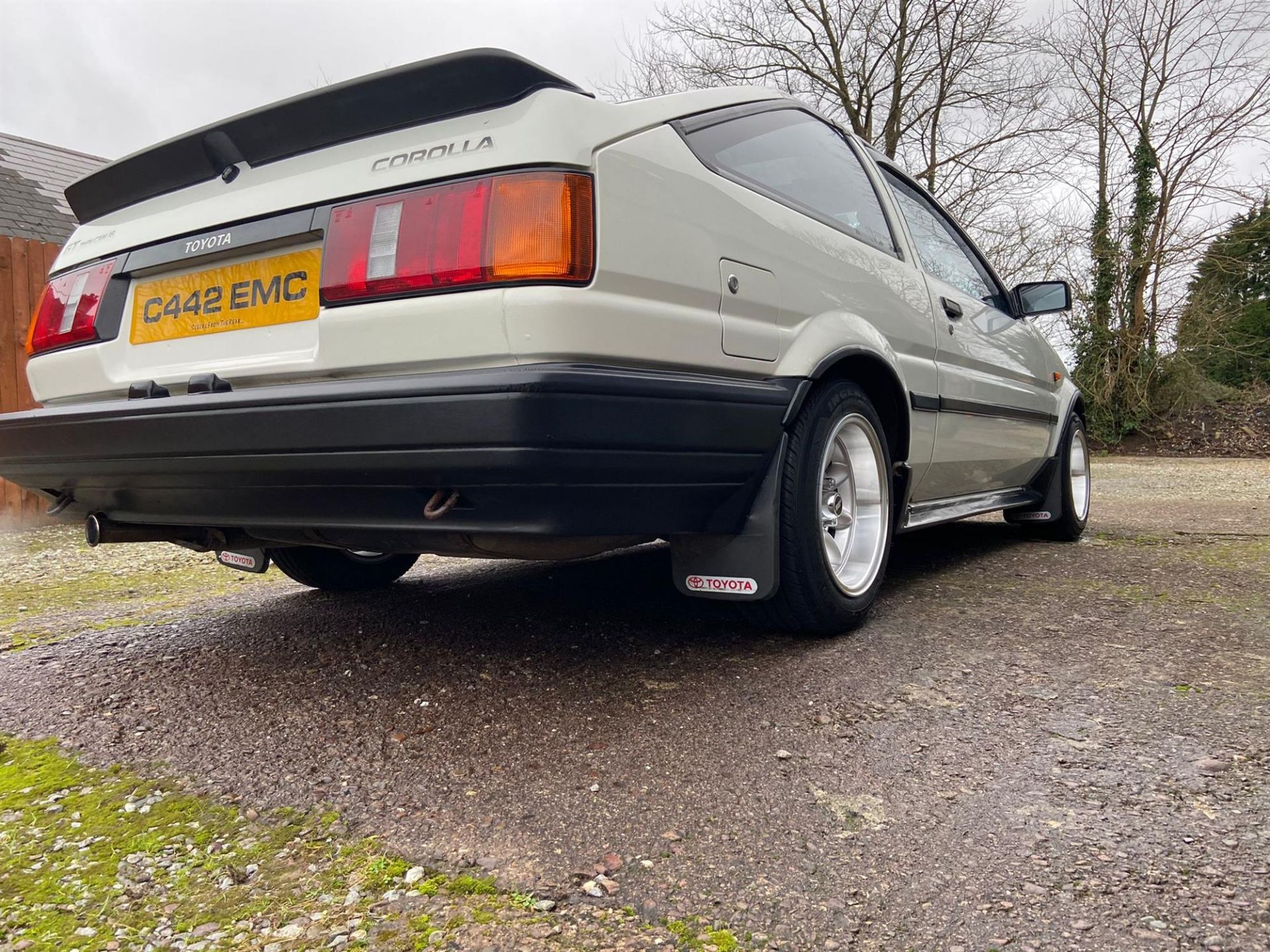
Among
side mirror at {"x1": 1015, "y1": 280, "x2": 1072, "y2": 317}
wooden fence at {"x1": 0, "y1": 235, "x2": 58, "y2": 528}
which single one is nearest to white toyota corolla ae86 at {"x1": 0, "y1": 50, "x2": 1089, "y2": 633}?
side mirror at {"x1": 1015, "y1": 280, "x2": 1072, "y2": 317}

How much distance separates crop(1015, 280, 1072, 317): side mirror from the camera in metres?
4.20

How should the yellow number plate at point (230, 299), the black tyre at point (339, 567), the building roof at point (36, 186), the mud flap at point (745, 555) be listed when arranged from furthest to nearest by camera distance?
the building roof at point (36, 186)
the black tyre at point (339, 567)
the mud flap at point (745, 555)
the yellow number plate at point (230, 299)

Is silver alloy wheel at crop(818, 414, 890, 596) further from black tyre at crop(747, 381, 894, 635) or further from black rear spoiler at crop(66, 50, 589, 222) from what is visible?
black rear spoiler at crop(66, 50, 589, 222)

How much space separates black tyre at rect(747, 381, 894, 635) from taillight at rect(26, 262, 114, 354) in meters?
1.86

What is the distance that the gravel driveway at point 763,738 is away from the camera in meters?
1.28

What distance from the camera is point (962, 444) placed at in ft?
11.3

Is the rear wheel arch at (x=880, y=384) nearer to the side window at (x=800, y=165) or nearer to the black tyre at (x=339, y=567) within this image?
the side window at (x=800, y=165)

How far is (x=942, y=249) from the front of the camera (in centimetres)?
365

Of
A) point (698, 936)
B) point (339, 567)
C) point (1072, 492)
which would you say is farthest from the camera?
point (1072, 492)

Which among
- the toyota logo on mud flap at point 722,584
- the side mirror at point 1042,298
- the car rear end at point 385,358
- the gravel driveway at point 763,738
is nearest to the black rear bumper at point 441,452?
the car rear end at point 385,358

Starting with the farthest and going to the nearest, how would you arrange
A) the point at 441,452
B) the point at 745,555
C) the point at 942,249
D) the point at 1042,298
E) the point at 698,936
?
the point at 1042,298 < the point at 942,249 < the point at 745,555 < the point at 441,452 < the point at 698,936

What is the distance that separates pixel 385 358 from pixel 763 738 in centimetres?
112

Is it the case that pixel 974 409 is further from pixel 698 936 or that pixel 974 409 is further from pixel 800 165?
pixel 698 936

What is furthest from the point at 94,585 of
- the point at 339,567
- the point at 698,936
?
the point at 698,936
